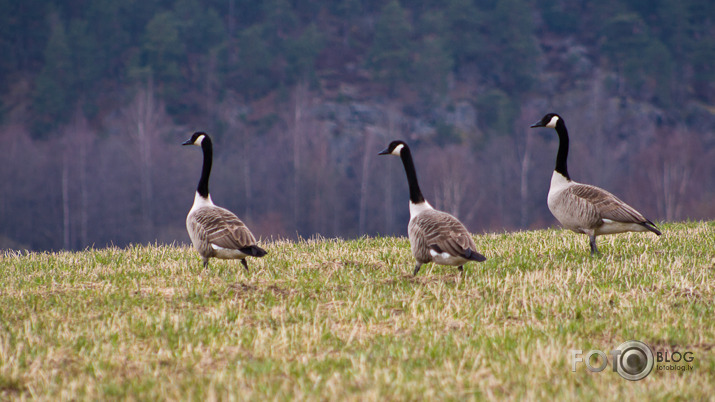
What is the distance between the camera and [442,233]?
843 centimetres

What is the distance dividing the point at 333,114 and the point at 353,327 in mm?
69172

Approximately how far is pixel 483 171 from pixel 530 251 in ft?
179

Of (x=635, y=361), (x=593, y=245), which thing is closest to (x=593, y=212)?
(x=593, y=245)

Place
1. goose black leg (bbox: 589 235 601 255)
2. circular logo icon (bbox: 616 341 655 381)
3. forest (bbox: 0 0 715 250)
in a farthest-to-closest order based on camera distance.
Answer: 1. forest (bbox: 0 0 715 250)
2. goose black leg (bbox: 589 235 601 255)
3. circular logo icon (bbox: 616 341 655 381)

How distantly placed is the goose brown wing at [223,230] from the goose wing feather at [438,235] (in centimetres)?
225

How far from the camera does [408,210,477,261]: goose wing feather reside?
26.9 feet

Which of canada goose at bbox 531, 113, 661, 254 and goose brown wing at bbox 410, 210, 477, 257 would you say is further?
canada goose at bbox 531, 113, 661, 254

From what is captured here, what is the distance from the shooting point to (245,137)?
66.4m

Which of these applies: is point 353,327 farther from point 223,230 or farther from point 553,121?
point 553,121

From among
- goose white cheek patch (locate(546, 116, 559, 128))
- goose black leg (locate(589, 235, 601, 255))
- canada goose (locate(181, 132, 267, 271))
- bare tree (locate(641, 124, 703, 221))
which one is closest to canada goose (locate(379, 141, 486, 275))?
canada goose (locate(181, 132, 267, 271))

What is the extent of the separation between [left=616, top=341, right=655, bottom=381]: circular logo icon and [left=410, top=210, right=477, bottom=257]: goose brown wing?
2.69 meters

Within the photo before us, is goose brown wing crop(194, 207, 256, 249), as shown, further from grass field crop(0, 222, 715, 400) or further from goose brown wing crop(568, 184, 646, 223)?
goose brown wing crop(568, 184, 646, 223)

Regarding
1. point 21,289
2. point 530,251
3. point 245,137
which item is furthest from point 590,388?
point 245,137

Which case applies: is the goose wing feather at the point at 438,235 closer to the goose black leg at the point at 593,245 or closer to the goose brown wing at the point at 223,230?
the goose brown wing at the point at 223,230
